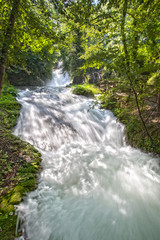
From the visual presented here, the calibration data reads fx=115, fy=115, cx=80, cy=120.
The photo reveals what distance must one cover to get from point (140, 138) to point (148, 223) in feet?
10.6

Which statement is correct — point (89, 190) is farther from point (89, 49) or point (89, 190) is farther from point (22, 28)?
point (22, 28)

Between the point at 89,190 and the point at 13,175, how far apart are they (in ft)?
6.39

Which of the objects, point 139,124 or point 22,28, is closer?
point 22,28

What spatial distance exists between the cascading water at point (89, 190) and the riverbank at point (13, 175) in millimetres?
204

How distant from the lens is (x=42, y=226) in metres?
2.05

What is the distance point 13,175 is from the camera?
9.50 feet

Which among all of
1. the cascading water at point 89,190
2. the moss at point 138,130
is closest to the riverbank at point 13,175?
the cascading water at point 89,190

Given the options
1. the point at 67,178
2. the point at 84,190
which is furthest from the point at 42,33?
the point at 84,190

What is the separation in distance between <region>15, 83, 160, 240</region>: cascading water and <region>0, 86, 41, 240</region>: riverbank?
204 millimetres

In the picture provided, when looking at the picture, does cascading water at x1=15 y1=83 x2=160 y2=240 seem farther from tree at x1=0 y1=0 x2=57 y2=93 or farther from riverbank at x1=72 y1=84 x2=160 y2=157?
tree at x1=0 y1=0 x2=57 y2=93

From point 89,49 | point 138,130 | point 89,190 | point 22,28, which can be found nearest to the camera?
point 89,190

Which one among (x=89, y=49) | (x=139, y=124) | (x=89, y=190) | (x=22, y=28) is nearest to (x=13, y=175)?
(x=89, y=190)

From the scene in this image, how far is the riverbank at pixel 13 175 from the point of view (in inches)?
74.0

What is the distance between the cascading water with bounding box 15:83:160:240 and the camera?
206cm
